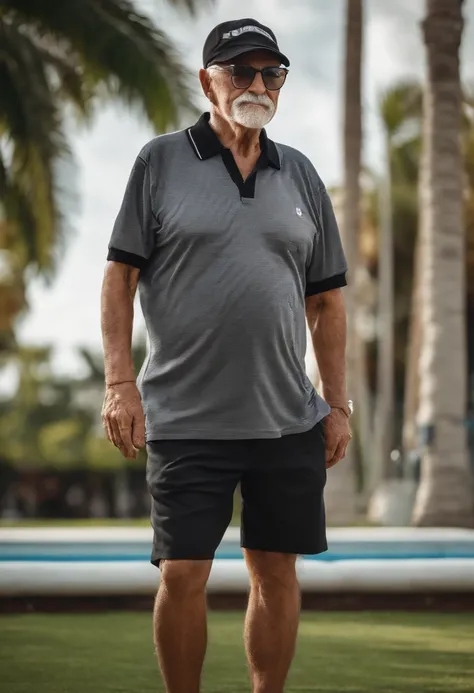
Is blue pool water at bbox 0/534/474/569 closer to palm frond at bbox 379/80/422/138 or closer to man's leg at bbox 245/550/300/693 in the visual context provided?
man's leg at bbox 245/550/300/693

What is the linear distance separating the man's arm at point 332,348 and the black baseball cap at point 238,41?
28.2 inches

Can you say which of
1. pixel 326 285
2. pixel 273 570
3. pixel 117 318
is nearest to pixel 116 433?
pixel 117 318

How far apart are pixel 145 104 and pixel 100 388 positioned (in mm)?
44486

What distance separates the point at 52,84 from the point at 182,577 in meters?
15.2

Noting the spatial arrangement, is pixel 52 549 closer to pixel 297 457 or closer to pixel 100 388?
pixel 297 457

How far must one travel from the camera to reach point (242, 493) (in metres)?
3.83

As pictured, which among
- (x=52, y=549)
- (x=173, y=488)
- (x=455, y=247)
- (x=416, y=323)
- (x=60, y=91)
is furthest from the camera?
(x=416, y=323)

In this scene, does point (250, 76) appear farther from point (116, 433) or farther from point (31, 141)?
point (31, 141)

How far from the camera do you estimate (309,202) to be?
3992 millimetres

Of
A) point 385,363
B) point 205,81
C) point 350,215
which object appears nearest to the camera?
point 205,81

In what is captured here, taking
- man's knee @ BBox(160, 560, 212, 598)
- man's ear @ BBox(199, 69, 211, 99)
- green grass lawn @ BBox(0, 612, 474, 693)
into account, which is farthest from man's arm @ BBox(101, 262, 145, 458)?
green grass lawn @ BBox(0, 612, 474, 693)

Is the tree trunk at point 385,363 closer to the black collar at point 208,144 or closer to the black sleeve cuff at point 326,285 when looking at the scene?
the black sleeve cuff at point 326,285

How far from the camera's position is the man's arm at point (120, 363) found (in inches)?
145

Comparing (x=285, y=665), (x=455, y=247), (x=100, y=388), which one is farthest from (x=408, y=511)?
(x=100, y=388)
